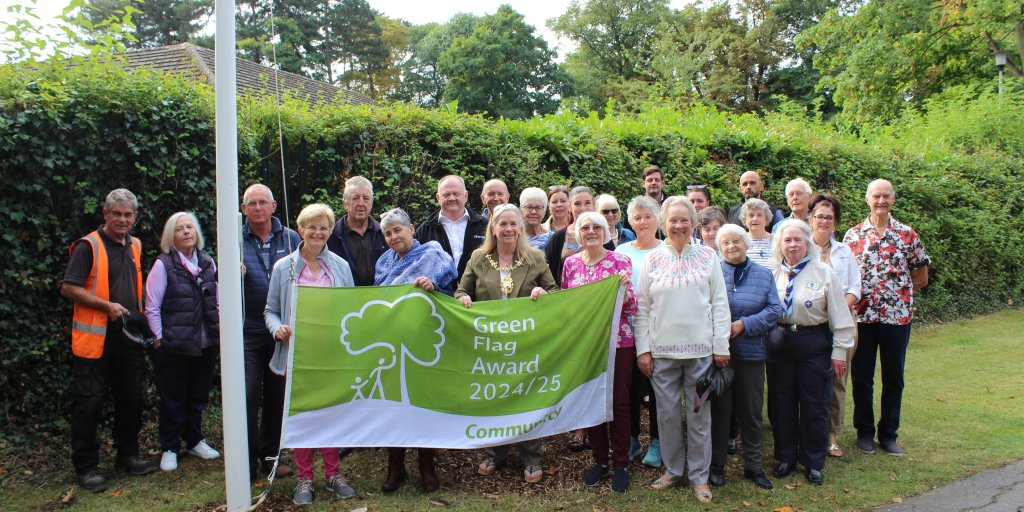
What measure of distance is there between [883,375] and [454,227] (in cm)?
383

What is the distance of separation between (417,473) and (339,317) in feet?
4.60

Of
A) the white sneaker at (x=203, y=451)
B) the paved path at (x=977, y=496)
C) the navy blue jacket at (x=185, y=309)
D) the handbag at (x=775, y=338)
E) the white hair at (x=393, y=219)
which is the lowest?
the paved path at (x=977, y=496)

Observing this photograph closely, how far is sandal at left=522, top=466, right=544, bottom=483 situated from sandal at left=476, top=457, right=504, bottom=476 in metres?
0.25

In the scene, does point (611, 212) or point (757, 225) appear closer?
point (611, 212)

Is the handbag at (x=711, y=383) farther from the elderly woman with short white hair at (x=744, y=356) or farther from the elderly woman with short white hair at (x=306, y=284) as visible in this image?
the elderly woman with short white hair at (x=306, y=284)

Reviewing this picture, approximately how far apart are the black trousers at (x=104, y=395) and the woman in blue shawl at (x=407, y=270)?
199 centimetres

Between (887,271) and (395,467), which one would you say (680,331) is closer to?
(395,467)

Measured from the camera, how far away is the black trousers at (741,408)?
479cm

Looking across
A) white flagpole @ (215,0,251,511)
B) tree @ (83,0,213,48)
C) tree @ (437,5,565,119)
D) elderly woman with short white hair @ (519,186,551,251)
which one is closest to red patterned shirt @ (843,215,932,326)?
elderly woman with short white hair @ (519,186,551,251)

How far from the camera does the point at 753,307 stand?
475cm

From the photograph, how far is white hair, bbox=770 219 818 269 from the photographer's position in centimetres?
500

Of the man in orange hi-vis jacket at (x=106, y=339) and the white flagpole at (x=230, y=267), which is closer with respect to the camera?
the white flagpole at (x=230, y=267)

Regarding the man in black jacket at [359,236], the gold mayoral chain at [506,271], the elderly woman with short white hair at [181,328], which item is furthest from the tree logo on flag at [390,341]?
the elderly woman with short white hair at [181,328]

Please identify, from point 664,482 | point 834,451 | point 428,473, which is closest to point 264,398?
point 428,473
